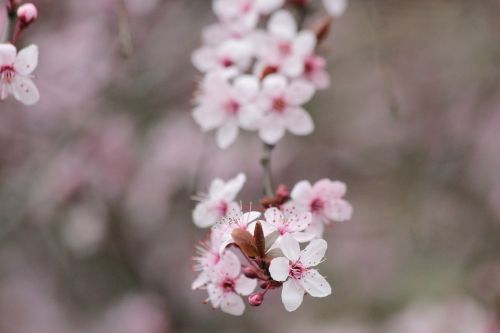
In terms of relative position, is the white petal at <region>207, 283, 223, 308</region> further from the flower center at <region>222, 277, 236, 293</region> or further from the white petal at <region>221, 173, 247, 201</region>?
the white petal at <region>221, 173, 247, 201</region>

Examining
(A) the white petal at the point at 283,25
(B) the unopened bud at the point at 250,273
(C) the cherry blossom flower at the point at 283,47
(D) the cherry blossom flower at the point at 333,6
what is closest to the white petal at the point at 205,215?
(B) the unopened bud at the point at 250,273

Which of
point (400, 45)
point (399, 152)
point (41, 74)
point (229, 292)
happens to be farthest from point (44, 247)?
point (229, 292)

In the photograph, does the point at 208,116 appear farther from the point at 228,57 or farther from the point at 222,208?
the point at 222,208

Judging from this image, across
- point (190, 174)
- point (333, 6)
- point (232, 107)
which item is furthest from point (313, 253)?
point (190, 174)

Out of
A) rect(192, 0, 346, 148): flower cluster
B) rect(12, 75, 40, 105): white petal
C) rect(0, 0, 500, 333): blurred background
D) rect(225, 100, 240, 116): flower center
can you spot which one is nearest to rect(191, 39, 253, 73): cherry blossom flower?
rect(192, 0, 346, 148): flower cluster

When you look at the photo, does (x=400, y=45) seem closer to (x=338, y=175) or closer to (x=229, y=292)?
(x=338, y=175)
